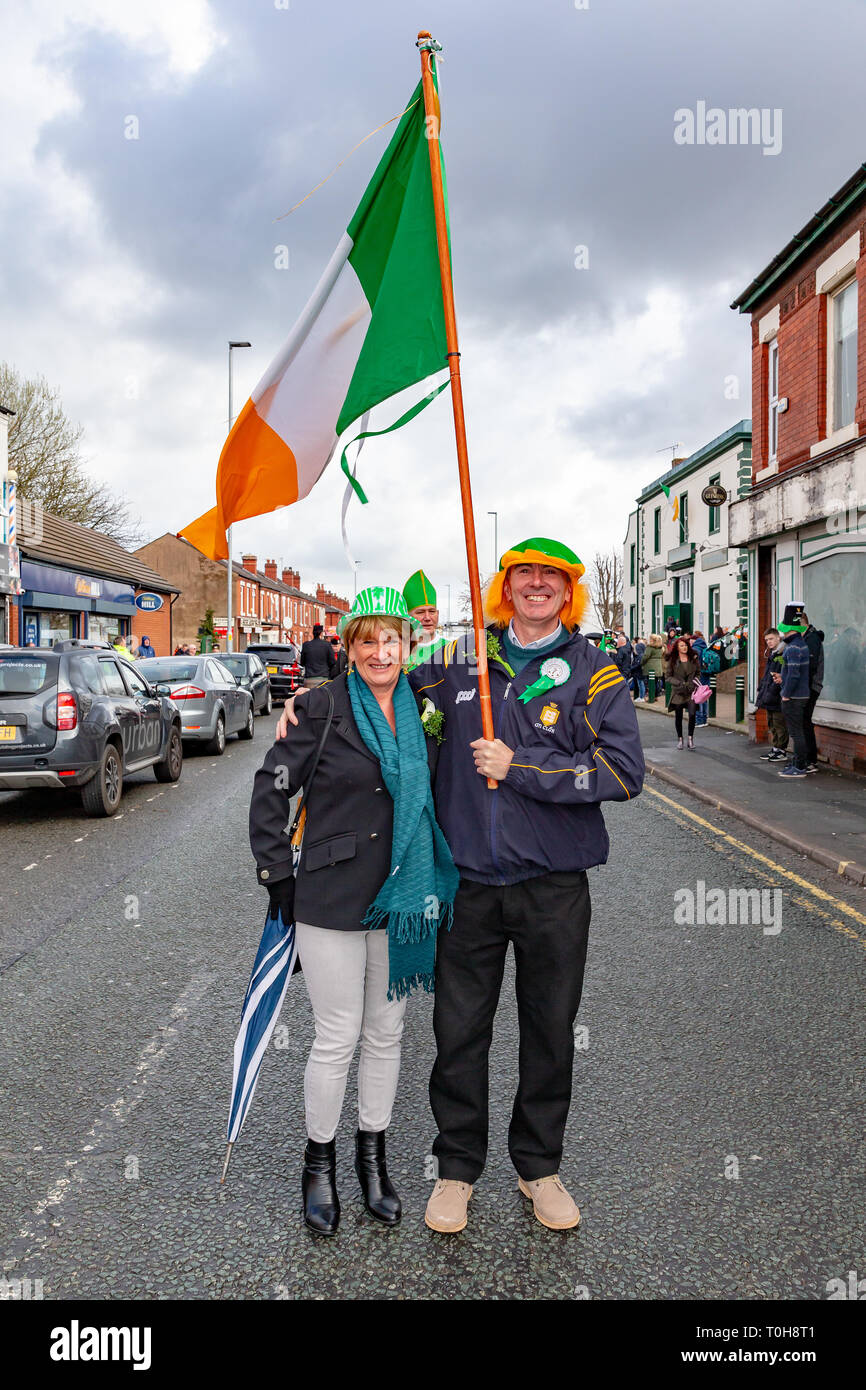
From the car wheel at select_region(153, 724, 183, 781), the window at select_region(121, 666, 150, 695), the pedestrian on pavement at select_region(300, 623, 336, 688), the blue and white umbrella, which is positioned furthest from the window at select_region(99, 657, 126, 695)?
the blue and white umbrella

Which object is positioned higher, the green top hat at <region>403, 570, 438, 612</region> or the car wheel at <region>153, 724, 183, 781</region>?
the green top hat at <region>403, 570, 438, 612</region>

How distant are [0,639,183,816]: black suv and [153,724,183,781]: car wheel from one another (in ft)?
5.18

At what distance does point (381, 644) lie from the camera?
297 centimetres

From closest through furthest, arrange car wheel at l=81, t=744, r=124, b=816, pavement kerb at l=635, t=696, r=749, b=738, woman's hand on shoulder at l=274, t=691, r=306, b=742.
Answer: woman's hand on shoulder at l=274, t=691, r=306, b=742 < car wheel at l=81, t=744, r=124, b=816 < pavement kerb at l=635, t=696, r=749, b=738

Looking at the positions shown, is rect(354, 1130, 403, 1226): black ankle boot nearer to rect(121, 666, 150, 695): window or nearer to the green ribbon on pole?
the green ribbon on pole

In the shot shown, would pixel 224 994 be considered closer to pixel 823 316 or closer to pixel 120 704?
pixel 120 704

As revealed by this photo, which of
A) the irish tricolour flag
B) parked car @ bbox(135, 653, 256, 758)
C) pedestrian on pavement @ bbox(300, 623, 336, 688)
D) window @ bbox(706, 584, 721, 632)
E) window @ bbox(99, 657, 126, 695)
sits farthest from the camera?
window @ bbox(706, 584, 721, 632)

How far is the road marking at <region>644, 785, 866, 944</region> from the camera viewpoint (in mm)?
6474

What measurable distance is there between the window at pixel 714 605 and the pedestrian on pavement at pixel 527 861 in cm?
3023

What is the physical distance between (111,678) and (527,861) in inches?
358

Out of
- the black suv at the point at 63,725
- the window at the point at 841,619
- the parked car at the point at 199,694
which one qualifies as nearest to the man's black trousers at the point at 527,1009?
the black suv at the point at 63,725

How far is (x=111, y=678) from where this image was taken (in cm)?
1112

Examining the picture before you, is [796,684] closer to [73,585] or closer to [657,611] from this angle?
[73,585]

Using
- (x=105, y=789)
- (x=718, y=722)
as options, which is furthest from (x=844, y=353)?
(x=105, y=789)
